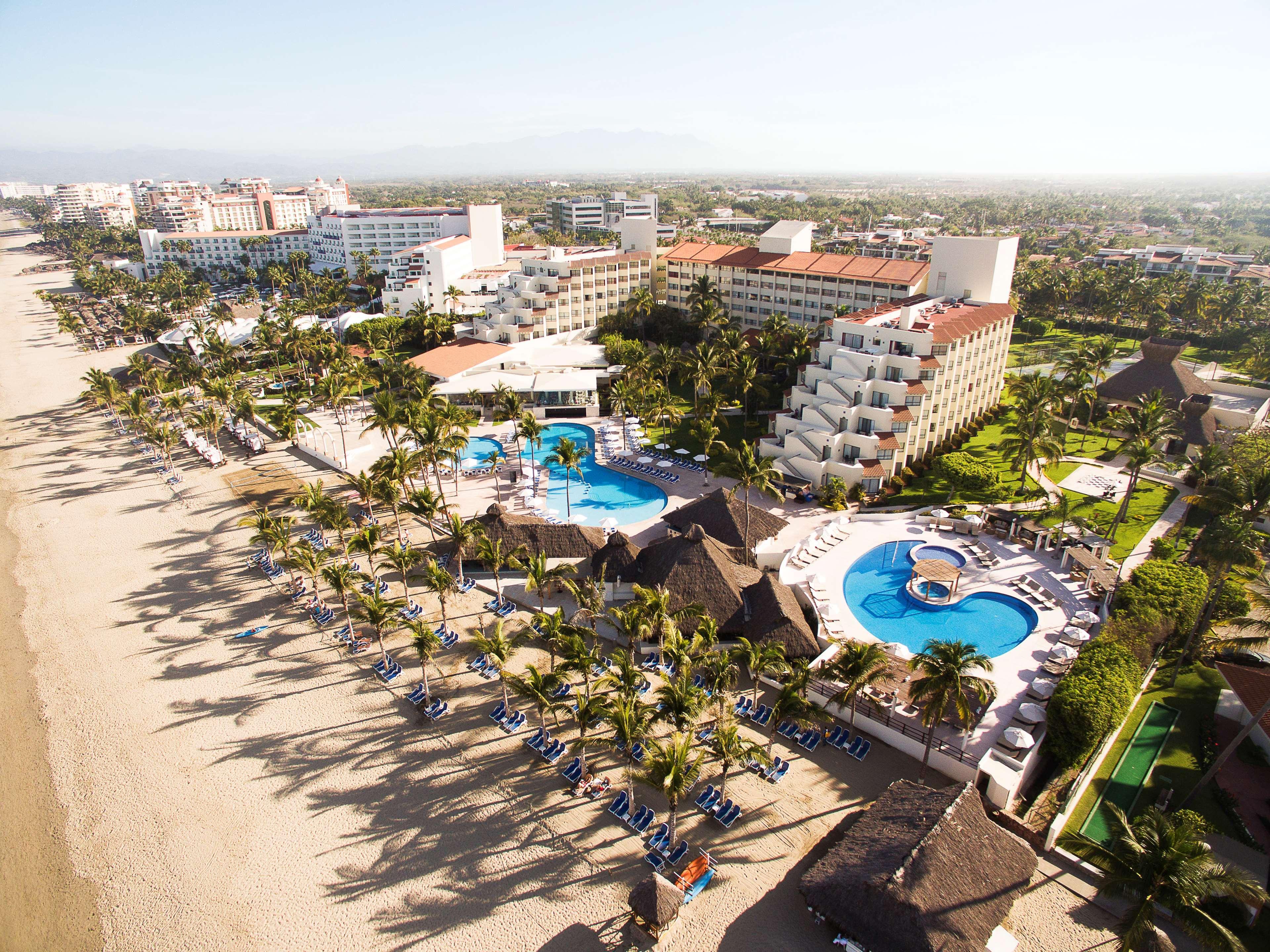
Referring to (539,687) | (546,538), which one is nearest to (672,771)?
(539,687)

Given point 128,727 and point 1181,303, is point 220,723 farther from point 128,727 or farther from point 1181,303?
point 1181,303

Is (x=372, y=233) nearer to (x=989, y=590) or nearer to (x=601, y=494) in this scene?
(x=601, y=494)

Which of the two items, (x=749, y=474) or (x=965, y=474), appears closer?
(x=749, y=474)

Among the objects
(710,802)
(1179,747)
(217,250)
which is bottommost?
(710,802)

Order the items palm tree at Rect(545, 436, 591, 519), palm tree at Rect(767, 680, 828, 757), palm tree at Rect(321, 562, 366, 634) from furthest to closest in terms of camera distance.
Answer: palm tree at Rect(545, 436, 591, 519)
palm tree at Rect(321, 562, 366, 634)
palm tree at Rect(767, 680, 828, 757)

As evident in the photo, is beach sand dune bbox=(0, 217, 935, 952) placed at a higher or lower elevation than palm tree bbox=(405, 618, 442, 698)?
lower

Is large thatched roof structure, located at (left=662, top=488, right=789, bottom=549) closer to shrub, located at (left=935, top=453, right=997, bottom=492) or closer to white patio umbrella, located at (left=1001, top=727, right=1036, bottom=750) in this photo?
shrub, located at (left=935, top=453, right=997, bottom=492)

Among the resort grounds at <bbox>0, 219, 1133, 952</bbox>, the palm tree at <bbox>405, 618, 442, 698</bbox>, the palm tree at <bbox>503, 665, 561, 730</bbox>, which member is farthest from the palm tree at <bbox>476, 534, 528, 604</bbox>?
the palm tree at <bbox>503, 665, 561, 730</bbox>
